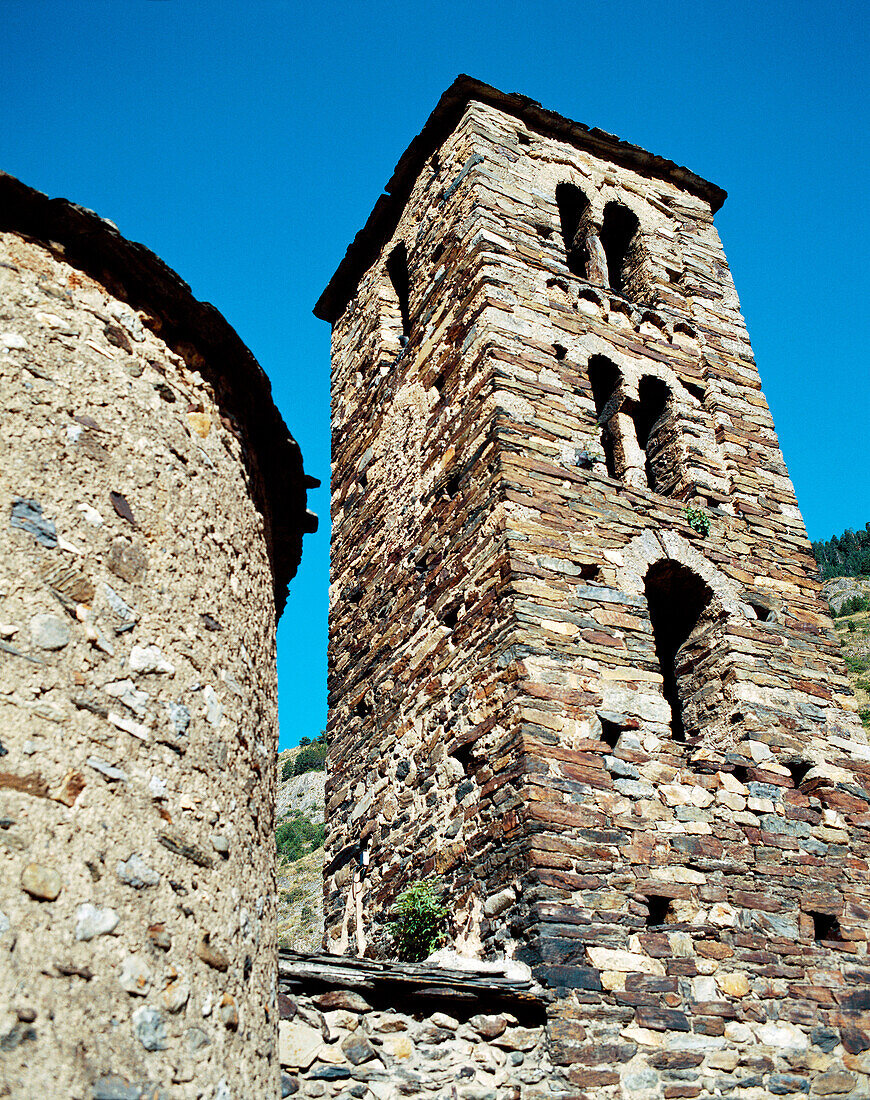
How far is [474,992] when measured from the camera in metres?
4.77

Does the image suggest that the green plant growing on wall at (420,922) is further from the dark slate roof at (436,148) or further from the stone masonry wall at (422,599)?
the dark slate roof at (436,148)

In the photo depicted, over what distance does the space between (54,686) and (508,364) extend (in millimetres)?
5407

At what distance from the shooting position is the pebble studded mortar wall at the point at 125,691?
2518 mm

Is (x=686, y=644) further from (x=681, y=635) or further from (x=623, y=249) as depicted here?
(x=623, y=249)

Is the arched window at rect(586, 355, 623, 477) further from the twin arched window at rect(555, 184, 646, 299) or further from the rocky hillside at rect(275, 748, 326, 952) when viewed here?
the rocky hillside at rect(275, 748, 326, 952)

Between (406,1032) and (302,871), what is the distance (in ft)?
94.5

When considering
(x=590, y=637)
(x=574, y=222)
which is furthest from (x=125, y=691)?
(x=574, y=222)

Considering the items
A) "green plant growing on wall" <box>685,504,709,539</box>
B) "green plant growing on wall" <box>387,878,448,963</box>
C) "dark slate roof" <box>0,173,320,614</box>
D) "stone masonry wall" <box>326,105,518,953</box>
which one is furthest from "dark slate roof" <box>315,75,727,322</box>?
"green plant growing on wall" <box>387,878,448,963</box>

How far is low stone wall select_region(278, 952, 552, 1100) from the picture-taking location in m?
4.36

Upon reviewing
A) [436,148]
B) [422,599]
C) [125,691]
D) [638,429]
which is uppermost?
[436,148]

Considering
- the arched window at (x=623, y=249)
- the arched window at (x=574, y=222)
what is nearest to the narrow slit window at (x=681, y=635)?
the arched window at (x=623, y=249)

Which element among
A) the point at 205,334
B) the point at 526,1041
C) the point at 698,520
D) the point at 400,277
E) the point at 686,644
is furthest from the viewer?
the point at 400,277

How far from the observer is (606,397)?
855 centimetres

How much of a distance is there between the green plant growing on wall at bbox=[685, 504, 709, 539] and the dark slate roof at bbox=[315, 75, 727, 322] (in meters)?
4.89
